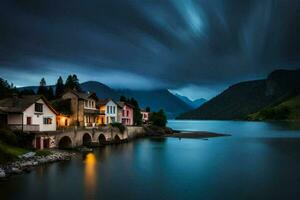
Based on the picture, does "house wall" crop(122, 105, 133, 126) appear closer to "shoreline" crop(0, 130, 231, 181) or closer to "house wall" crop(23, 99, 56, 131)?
"house wall" crop(23, 99, 56, 131)

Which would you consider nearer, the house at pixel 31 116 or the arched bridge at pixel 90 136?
the house at pixel 31 116

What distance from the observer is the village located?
55.1m

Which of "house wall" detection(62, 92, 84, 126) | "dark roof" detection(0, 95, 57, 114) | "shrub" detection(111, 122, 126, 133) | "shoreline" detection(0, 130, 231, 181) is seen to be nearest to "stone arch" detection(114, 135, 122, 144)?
"shrub" detection(111, 122, 126, 133)

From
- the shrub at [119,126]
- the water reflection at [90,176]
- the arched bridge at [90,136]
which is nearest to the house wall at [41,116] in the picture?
the arched bridge at [90,136]

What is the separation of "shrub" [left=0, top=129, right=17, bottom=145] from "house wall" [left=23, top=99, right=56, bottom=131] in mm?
4846

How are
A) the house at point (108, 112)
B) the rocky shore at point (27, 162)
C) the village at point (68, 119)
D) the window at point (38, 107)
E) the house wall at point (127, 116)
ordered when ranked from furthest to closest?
the house wall at point (127, 116), the house at point (108, 112), the window at point (38, 107), the village at point (68, 119), the rocky shore at point (27, 162)

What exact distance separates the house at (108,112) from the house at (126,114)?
4.83 meters

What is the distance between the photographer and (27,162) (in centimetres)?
4519

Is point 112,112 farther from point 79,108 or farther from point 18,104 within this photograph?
point 18,104

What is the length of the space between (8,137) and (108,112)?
4929 cm

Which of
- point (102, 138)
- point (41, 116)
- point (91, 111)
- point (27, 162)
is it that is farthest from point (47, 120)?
point (102, 138)

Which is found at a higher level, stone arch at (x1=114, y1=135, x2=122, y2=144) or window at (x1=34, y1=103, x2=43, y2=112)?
window at (x1=34, y1=103, x2=43, y2=112)

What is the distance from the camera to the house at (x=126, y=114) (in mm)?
110750

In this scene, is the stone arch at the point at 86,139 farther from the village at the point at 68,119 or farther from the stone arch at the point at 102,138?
the stone arch at the point at 102,138
